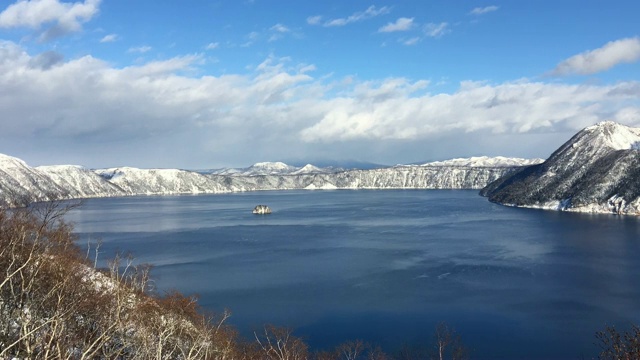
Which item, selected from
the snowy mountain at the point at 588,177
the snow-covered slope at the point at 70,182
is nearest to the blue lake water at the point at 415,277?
the snowy mountain at the point at 588,177

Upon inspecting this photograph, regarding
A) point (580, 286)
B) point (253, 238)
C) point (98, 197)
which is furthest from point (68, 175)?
point (580, 286)

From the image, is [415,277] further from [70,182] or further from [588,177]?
[70,182]

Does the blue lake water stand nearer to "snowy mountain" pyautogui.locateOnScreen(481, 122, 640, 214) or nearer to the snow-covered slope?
"snowy mountain" pyautogui.locateOnScreen(481, 122, 640, 214)

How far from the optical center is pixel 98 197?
19312cm

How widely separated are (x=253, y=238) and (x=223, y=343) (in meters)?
46.3

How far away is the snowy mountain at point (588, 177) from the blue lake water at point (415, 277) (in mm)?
14610

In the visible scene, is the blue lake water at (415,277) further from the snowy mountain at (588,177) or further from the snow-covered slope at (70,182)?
the snow-covered slope at (70,182)

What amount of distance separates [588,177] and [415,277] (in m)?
79.9

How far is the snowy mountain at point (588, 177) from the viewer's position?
300 ft

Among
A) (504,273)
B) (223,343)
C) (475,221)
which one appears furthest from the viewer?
(475,221)

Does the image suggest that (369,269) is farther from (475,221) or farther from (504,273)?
(475,221)

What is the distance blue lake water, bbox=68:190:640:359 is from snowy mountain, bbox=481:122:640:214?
14.6m

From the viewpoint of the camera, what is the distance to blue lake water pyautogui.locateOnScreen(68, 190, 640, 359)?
27172 millimetres

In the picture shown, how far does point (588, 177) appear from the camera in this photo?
334 ft
